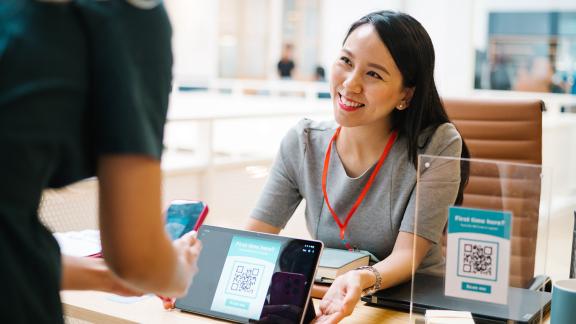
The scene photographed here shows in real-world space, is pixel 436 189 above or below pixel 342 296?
above

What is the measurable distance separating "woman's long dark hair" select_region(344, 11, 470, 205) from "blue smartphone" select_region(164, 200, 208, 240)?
1.81ft

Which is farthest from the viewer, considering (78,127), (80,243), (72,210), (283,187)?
(72,210)

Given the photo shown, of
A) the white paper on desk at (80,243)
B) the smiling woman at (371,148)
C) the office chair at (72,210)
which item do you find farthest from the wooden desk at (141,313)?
the office chair at (72,210)

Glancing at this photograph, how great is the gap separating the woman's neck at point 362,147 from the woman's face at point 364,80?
66mm

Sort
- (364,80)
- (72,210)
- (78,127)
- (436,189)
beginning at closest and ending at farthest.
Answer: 1. (78,127)
2. (436,189)
3. (364,80)
4. (72,210)

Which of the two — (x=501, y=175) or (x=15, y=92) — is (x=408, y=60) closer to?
(x=501, y=175)

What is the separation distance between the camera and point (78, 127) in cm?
67

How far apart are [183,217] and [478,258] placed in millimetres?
658

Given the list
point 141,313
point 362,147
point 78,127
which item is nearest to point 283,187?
point 362,147

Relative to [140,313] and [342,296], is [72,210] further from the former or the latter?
[342,296]

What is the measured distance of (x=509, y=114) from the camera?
7.71 feet

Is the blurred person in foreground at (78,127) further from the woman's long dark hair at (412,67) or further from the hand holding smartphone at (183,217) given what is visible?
the woman's long dark hair at (412,67)

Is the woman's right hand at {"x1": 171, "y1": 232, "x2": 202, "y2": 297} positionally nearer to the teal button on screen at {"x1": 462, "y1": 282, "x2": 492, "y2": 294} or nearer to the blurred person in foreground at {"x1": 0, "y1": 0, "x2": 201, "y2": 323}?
the blurred person in foreground at {"x1": 0, "y1": 0, "x2": 201, "y2": 323}

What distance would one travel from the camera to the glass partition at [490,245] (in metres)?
1.22
